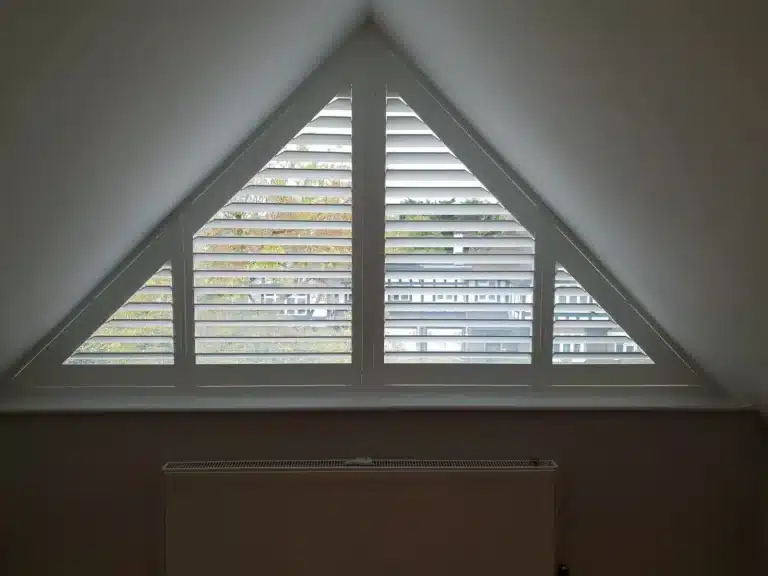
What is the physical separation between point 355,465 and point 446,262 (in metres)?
0.61

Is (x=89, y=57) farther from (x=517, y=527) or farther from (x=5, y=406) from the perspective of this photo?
(x=517, y=527)

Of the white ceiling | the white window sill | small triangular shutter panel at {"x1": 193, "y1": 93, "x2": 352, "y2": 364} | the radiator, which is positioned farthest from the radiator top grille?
the white ceiling

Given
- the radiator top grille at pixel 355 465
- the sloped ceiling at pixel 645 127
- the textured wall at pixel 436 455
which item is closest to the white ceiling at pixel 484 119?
the sloped ceiling at pixel 645 127

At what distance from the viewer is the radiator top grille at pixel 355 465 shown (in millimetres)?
1500

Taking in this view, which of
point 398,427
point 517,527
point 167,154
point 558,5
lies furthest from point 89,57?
point 517,527

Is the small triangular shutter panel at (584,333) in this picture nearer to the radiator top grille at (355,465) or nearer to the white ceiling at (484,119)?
the white ceiling at (484,119)

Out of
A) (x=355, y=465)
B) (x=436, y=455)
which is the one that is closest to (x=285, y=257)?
(x=355, y=465)

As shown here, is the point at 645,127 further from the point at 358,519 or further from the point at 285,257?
the point at 358,519

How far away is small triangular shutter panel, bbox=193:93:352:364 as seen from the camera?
158 centimetres

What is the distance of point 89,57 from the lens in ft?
2.63

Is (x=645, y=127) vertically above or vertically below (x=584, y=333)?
above

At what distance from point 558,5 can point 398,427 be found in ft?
3.67

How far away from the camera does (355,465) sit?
1.51 m

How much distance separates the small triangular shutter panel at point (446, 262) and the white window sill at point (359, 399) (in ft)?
0.35
